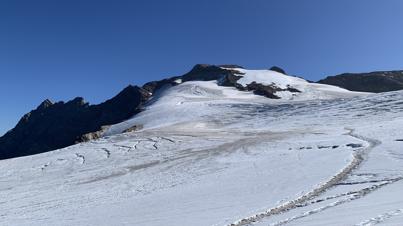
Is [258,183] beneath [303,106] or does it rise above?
beneath

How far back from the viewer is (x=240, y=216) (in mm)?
Result: 15008

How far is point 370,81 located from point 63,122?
3852 inches

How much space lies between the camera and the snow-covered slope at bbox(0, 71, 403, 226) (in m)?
15.4

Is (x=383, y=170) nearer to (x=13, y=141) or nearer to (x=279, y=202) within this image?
(x=279, y=202)

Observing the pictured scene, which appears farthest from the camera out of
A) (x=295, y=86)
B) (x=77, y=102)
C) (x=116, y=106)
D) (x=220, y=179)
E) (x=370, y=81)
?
(x=77, y=102)

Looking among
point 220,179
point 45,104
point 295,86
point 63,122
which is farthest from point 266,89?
point 45,104

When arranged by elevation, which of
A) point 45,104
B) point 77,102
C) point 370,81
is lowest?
point 370,81

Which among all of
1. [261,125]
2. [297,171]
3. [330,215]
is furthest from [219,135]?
[330,215]

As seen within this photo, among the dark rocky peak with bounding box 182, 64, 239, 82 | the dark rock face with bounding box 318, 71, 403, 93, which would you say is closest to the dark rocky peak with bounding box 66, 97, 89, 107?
the dark rocky peak with bounding box 182, 64, 239, 82

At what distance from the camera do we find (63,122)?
145m

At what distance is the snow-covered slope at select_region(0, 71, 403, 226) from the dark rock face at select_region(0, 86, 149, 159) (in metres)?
72.8

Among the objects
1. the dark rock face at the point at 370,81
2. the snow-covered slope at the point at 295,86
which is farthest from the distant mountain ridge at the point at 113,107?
the snow-covered slope at the point at 295,86

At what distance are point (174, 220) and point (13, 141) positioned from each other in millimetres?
155257

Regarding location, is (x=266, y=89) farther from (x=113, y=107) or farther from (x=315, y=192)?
(x=315, y=192)
